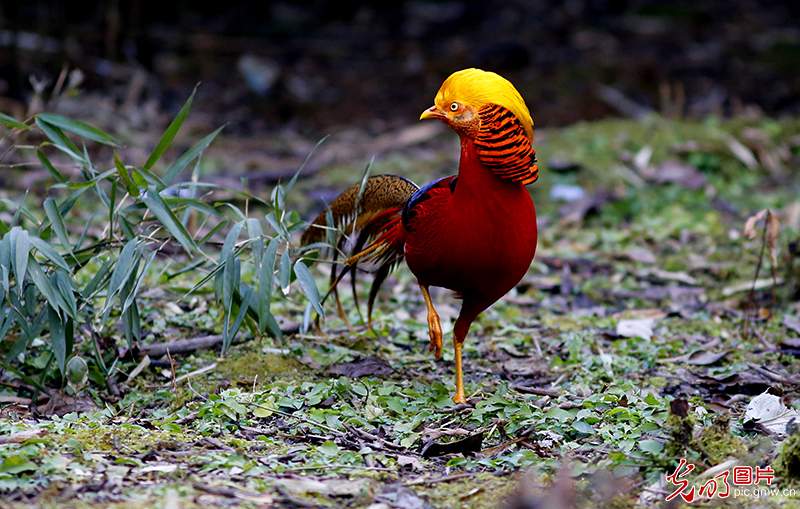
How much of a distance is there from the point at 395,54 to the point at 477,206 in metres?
8.18

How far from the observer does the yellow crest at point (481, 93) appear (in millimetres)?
2963

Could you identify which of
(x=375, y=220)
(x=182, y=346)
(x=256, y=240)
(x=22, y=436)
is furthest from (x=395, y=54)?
(x=22, y=436)

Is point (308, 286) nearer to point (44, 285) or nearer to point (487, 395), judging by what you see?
point (487, 395)

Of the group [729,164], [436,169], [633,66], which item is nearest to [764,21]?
[633,66]

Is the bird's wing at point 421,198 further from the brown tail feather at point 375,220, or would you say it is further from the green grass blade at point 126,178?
the green grass blade at point 126,178

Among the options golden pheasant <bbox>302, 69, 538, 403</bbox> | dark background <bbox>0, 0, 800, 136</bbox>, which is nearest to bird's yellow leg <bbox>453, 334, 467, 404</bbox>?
golden pheasant <bbox>302, 69, 538, 403</bbox>

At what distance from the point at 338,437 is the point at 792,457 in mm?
1494

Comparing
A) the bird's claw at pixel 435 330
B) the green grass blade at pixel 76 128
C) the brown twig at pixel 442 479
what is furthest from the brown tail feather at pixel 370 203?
the brown twig at pixel 442 479

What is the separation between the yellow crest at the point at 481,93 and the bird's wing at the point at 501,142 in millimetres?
24

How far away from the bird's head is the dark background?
18.7 ft

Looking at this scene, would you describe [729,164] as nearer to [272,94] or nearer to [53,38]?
[272,94]

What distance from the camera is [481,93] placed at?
297 cm

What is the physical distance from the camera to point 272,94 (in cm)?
931

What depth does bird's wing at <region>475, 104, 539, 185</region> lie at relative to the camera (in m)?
2.96
